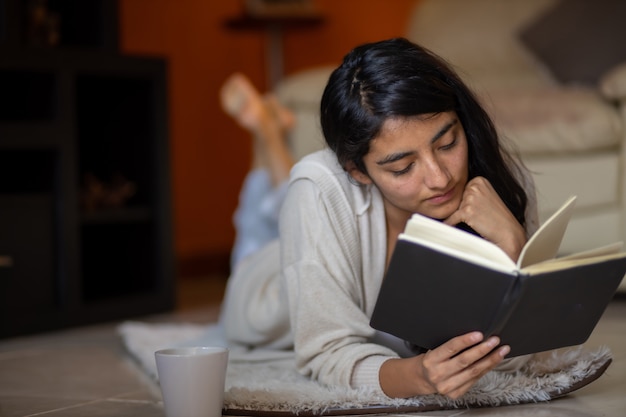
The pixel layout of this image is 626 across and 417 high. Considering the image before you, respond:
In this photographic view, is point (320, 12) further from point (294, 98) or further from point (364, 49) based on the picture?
point (364, 49)

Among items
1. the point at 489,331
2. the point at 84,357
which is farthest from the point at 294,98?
the point at 489,331

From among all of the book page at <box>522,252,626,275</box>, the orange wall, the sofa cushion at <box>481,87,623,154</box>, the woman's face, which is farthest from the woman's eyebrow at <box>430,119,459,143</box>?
the orange wall

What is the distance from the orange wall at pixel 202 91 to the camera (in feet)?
11.8

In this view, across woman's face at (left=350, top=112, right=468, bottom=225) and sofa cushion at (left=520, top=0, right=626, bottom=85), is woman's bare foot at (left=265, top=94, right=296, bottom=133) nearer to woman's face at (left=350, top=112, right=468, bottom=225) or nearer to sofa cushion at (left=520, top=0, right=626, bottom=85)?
sofa cushion at (left=520, top=0, right=626, bottom=85)

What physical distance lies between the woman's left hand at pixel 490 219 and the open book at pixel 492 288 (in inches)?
3.0

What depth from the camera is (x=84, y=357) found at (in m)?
2.09

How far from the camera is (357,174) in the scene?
145 centimetres

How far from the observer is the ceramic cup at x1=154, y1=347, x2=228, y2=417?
3.92 feet

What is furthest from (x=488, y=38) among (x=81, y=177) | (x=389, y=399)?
(x=389, y=399)

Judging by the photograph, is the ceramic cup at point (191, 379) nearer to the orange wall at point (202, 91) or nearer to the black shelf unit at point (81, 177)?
the black shelf unit at point (81, 177)

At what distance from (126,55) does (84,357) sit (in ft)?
3.31

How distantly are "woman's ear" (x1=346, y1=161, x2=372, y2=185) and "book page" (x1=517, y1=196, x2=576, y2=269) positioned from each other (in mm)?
317

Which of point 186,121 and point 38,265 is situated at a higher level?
point 186,121

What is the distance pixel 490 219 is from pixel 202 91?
104 inches
